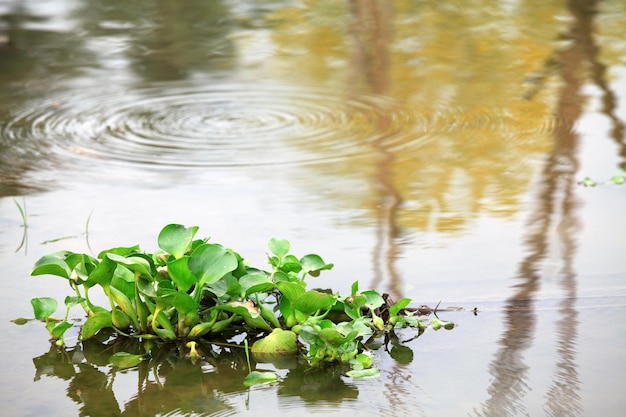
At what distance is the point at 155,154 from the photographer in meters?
3.82

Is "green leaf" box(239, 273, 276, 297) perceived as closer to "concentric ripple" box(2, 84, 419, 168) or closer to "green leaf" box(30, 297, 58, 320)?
"green leaf" box(30, 297, 58, 320)

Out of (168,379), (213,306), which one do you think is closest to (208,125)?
(213,306)

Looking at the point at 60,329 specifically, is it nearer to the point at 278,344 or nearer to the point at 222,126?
the point at 278,344

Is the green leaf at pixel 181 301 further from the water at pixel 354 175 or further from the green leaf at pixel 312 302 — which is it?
the green leaf at pixel 312 302

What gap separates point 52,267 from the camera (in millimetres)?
2287

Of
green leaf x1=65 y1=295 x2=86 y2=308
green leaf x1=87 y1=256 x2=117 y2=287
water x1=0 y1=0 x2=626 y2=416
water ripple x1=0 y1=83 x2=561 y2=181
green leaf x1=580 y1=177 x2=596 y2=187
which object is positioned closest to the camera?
water x1=0 y1=0 x2=626 y2=416

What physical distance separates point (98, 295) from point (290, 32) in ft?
10.9

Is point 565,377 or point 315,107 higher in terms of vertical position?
point 315,107

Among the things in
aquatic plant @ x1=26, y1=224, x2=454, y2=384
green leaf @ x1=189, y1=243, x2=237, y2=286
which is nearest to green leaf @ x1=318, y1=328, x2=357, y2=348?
aquatic plant @ x1=26, y1=224, x2=454, y2=384

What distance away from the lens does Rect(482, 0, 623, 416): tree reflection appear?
2053mm

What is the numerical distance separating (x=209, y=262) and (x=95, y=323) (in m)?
0.34

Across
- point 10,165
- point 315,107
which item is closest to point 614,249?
point 315,107

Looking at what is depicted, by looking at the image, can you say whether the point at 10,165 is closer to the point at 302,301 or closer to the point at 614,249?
the point at 302,301

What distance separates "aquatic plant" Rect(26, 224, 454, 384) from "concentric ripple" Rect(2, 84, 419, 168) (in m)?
1.36
